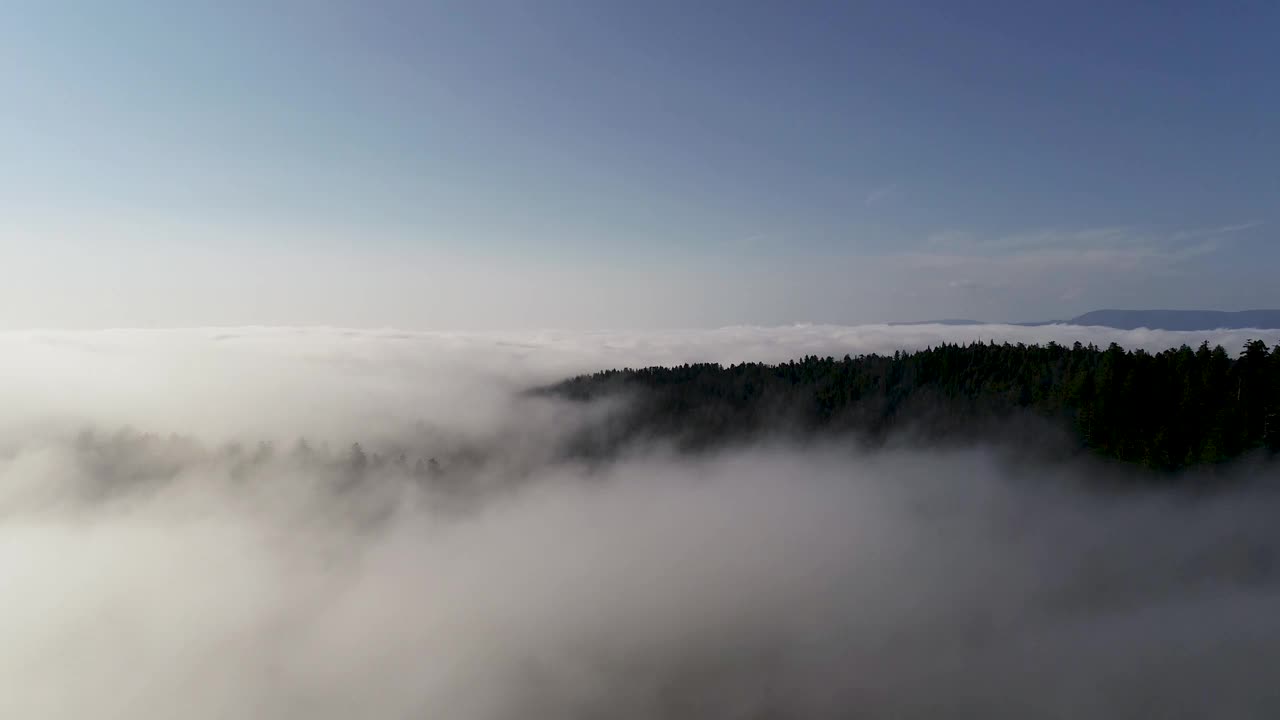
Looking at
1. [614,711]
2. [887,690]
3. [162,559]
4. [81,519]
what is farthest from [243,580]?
[887,690]

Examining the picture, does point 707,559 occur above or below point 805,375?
below

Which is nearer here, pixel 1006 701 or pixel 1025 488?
pixel 1006 701

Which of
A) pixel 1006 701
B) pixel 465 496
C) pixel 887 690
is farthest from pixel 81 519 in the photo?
pixel 1006 701

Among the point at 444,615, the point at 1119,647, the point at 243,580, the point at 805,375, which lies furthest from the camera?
the point at 805,375

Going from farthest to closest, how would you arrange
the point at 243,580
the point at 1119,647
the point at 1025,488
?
the point at 243,580
the point at 1025,488
the point at 1119,647

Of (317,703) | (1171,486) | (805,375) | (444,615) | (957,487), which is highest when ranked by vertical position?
(805,375)

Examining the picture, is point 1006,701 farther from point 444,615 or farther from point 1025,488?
point 444,615

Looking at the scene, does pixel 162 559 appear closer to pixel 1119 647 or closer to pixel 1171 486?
pixel 1119 647
